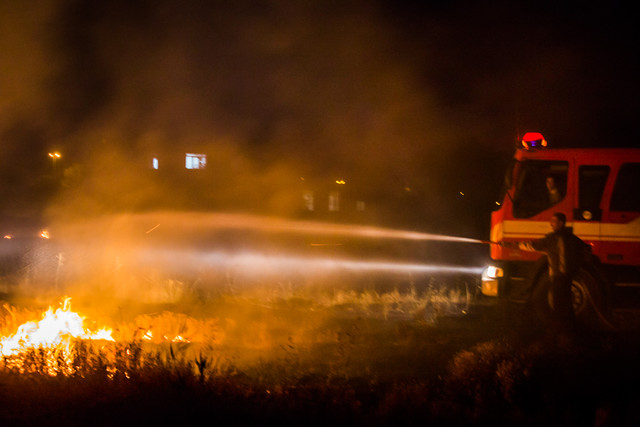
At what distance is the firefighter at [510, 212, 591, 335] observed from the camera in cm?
739

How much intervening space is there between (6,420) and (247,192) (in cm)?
1883

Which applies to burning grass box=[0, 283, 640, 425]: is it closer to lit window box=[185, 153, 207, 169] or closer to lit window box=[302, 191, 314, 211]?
lit window box=[185, 153, 207, 169]

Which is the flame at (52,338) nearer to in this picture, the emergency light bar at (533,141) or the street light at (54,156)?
the emergency light bar at (533,141)

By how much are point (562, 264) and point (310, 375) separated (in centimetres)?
346

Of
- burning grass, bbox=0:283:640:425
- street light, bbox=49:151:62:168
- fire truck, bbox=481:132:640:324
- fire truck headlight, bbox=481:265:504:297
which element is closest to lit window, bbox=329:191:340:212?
street light, bbox=49:151:62:168

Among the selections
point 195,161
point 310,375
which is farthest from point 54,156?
point 310,375

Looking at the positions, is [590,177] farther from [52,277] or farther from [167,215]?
[167,215]

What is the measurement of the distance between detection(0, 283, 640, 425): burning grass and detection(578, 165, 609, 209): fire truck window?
199 cm

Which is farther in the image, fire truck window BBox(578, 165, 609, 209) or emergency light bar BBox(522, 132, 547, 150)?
emergency light bar BBox(522, 132, 547, 150)

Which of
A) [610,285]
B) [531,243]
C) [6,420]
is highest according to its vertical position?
[531,243]

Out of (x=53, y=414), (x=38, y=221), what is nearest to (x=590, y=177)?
(x=53, y=414)

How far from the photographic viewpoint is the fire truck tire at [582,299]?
7902 mm

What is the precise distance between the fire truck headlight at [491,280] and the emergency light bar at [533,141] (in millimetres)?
1753

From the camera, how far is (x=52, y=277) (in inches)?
491
